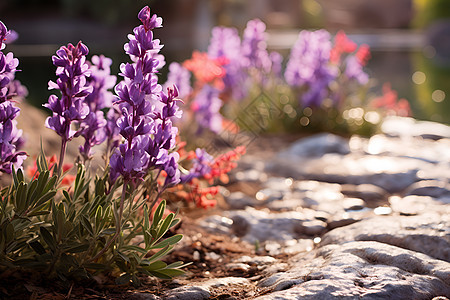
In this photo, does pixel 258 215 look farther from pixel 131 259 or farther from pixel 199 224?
pixel 131 259

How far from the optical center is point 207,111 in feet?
17.3

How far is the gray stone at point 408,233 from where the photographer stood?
2805mm

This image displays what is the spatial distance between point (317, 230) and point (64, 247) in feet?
5.90

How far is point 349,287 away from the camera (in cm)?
226

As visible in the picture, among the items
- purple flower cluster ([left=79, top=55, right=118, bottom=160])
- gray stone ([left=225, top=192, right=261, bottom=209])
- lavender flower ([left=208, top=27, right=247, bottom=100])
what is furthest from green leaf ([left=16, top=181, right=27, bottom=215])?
lavender flower ([left=208, top=27, right=247, bottom=100])

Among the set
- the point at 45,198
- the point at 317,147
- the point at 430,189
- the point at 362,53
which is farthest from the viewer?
the point at 362,53

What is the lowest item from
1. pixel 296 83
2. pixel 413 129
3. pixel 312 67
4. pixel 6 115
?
pixel 413 129

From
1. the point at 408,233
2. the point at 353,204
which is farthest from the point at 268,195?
the point at 408,233

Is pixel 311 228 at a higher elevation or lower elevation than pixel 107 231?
lower

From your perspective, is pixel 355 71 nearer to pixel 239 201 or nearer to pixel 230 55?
pixel 230 55

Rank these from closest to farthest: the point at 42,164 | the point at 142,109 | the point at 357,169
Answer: the point at 142,109 → the point at 42,164 → the point at 357,169

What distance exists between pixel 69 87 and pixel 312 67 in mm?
4823

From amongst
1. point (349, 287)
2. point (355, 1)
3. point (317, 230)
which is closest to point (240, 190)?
point (317, 230)

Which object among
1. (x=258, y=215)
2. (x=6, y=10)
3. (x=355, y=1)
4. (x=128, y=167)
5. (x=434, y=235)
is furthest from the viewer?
(x=355, y=1)
